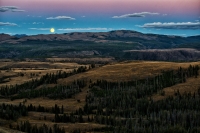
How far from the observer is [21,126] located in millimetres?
164250

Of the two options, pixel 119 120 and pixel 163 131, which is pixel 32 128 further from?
pixel 163 131

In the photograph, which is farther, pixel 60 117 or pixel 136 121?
pixel 60 117

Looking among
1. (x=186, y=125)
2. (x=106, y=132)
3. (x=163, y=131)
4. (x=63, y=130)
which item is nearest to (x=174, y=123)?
(x=186, y=125)

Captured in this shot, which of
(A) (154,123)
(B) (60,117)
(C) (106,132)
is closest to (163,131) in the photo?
(A) (154,123)

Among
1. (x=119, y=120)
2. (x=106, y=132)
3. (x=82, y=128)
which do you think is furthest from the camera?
(x=119, y=120)

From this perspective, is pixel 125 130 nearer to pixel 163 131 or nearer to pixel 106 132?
pixel 106 132

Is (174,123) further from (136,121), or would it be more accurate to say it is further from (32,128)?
(32,128)

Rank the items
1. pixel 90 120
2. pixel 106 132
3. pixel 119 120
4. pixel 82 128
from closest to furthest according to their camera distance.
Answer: pixel 106 132 < pixel 82 128 < pixel 119 120 < pixel 90 120

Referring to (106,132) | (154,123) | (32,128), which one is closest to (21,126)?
(32,128)

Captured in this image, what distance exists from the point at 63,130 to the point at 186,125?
7299 cm

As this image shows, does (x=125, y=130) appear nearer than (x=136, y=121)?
Yes

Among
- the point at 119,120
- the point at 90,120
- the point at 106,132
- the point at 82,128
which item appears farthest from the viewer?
the point at 90,120

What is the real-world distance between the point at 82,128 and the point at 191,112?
72.2 m

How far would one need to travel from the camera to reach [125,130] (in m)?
159
